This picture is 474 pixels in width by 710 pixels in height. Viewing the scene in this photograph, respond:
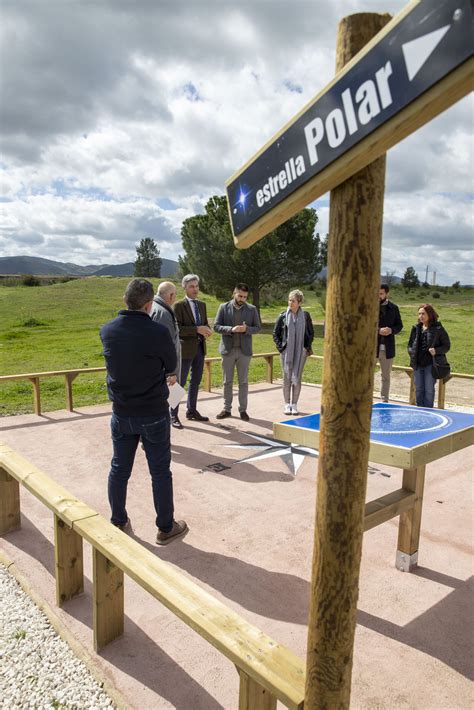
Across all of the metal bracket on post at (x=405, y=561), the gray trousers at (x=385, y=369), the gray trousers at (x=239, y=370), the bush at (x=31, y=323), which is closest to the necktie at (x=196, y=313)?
the gray trousers at (x=239, y=370)

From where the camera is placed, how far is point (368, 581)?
3.08 meters

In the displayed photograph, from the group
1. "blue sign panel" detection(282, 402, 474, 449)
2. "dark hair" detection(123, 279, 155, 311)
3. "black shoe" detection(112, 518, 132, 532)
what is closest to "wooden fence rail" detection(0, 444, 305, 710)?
"black shoe" detection(112, 518, 132, 532)

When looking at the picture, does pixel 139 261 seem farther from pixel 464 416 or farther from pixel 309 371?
pixel 464 416

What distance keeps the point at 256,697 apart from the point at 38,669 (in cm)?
116

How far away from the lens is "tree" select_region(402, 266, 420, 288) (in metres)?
63.1

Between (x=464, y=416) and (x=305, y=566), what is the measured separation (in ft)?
4.48

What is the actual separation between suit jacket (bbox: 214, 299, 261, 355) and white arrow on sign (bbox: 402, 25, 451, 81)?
533 cm

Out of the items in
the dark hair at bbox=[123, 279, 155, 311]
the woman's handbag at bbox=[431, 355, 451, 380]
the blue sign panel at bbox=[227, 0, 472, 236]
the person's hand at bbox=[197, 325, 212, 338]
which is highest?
the blue sign panel at bbox=[227, 0, 472, 236]

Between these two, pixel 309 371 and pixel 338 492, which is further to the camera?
pixel 309 371

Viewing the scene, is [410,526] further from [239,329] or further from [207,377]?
[207,377]

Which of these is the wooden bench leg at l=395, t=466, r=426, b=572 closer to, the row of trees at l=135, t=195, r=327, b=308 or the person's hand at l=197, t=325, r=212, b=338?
the person's hand at l=197, t=325, r=212, b=338

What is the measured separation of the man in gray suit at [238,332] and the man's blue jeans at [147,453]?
3.19 metres

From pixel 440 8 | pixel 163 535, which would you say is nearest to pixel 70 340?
pixel 163 535

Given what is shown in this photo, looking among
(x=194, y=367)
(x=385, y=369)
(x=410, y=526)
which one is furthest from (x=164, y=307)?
(x=385, y=369)
